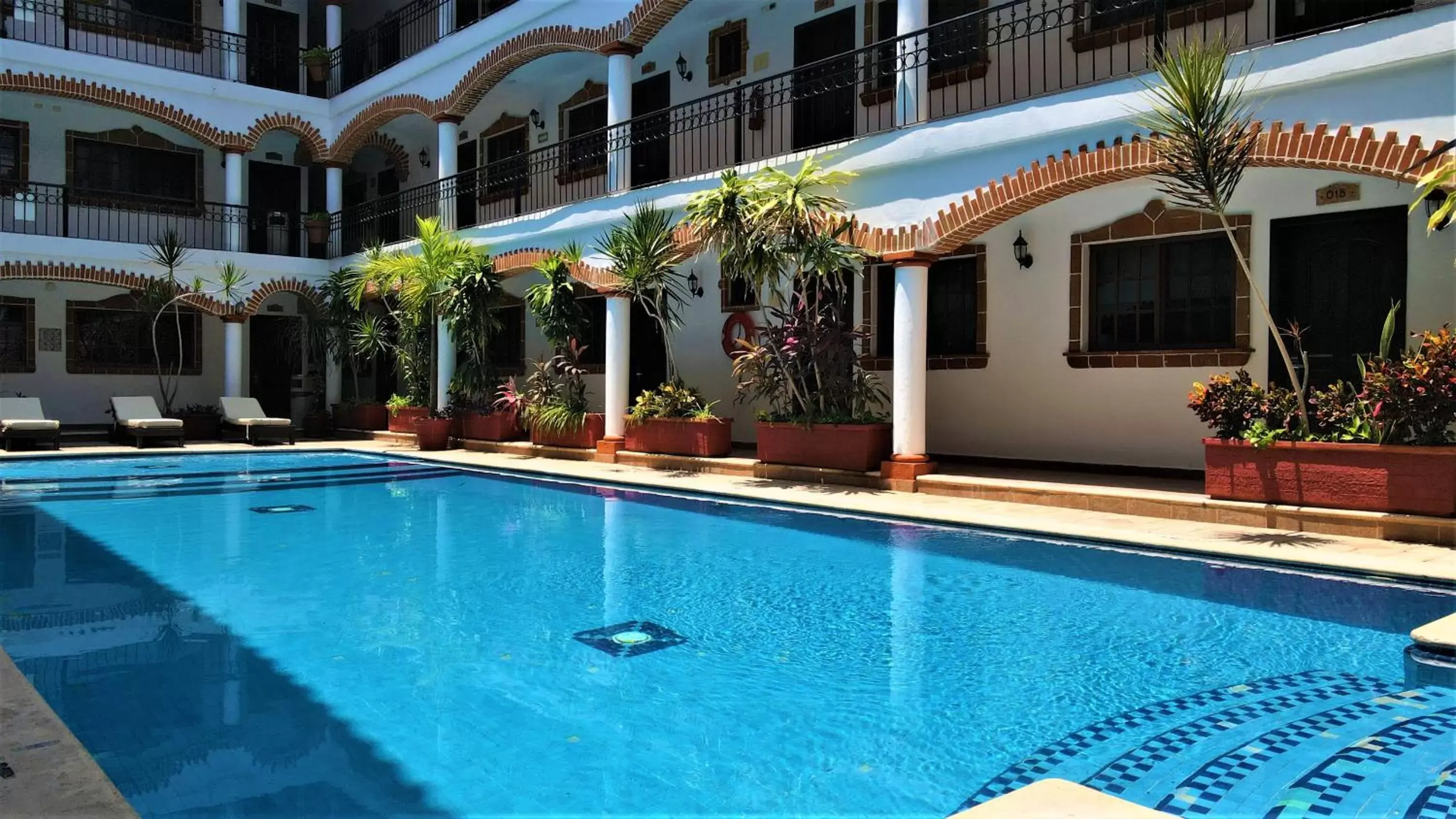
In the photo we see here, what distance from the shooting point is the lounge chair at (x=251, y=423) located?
18.1m

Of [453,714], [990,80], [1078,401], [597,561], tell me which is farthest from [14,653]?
[990,80]

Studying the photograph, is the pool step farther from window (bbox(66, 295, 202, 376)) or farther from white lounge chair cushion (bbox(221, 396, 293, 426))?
window (bbox(66, 295, 202, 376))

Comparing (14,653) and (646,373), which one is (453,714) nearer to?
(14,653)

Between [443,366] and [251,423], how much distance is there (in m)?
3.88

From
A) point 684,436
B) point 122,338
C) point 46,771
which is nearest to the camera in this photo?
point 46,771

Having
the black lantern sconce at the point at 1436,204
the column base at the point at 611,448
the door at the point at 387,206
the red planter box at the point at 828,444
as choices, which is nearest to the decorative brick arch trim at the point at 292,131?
the door at the point at 387,206

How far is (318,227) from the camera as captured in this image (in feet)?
69.6

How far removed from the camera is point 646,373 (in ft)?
55.1

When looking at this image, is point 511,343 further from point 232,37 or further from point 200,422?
point 232,37

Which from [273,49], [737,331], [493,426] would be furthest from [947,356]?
[273,49]

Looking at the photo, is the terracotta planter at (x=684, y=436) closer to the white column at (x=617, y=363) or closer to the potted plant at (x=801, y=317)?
the white column at (x=617, y=363)

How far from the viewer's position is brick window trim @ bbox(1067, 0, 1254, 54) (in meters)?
10.3

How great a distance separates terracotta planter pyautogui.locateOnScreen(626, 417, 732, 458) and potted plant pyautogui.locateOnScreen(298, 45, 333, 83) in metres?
13.1

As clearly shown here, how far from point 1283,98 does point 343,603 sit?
8339 millimetres
